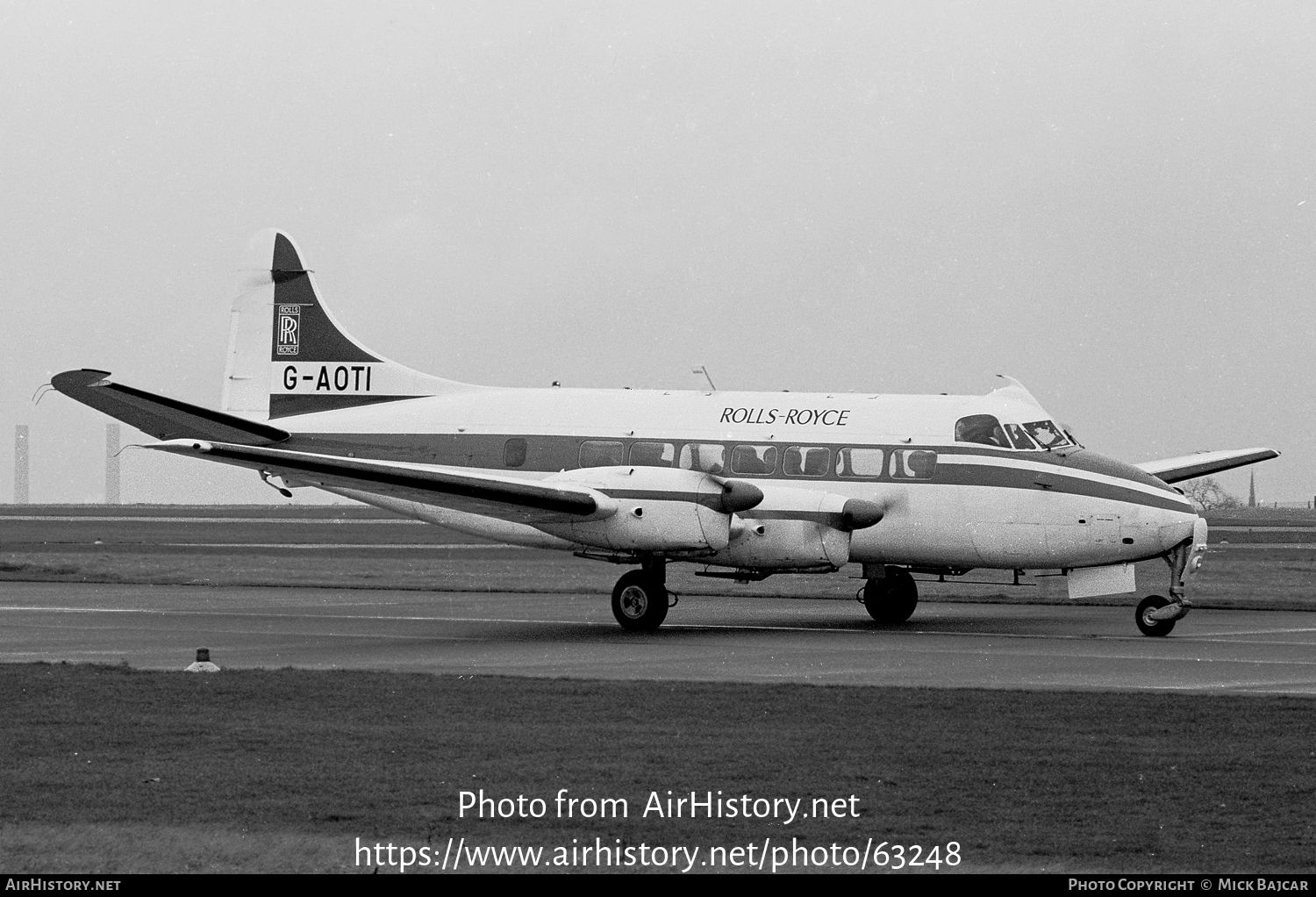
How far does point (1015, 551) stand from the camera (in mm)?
24062

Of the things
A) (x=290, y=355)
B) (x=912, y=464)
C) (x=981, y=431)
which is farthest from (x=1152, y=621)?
(x=290, y=355)

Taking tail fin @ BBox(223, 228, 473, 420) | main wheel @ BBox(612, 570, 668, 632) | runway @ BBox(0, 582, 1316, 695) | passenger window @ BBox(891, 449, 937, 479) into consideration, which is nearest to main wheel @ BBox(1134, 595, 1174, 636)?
runway @ BBox(0, 582, 1316, 695)

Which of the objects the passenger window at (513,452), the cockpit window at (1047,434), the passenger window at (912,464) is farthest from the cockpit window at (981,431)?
the passenger window at (513,452)

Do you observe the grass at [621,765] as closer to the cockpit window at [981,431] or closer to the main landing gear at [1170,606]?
the main landing gear at [1170,606]

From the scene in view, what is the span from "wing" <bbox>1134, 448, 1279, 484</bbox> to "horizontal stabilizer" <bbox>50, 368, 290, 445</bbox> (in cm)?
1496

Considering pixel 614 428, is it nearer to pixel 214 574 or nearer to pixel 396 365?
pixel 396 365

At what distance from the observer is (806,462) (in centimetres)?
2512

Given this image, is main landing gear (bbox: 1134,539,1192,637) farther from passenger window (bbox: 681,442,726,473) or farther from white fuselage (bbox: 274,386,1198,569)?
passenger window (bbox: 681,442,726,473)

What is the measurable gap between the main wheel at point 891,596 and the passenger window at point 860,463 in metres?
2.16

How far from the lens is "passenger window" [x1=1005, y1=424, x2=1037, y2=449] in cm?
2436

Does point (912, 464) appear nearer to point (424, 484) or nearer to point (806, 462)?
point (806, 462)

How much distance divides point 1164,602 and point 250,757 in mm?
15015

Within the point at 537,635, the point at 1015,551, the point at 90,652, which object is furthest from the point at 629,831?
the point at 1015,551

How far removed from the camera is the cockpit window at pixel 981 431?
80.2 feet
